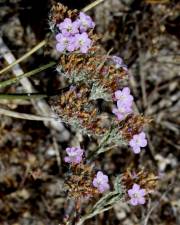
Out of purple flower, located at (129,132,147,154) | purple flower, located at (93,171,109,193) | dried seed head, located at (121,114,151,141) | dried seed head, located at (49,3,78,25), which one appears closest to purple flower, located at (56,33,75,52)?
dried seed head, located at (49,3,78,25)

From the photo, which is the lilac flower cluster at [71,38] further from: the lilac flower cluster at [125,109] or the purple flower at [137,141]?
the purple flower at [137,141]

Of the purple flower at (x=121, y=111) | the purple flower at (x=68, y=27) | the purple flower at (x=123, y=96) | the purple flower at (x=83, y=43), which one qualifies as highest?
the purple flower at (x=68, y=27)

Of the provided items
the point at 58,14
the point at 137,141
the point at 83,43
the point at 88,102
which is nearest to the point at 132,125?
the point at 137,141

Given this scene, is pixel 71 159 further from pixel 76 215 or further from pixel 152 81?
pixel 152 81

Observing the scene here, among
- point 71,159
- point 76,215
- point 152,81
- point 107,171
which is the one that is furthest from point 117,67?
point 152,81

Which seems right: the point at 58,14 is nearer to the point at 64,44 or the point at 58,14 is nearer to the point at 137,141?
the point at 64,44

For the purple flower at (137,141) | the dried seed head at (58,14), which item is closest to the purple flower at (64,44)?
the dried seed head at (58,14)
